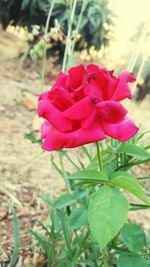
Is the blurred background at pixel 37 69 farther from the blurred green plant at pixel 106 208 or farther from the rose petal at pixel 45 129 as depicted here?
the rose petal at pixel 45 129

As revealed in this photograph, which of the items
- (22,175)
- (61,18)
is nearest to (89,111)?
(22,175)

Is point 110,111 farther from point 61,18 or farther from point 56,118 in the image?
point 61,18

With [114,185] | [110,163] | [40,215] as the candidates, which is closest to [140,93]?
[40,215]

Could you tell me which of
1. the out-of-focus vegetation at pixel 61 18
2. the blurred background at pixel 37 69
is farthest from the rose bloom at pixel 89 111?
the out-of-focus vegetation at pixel 61 18

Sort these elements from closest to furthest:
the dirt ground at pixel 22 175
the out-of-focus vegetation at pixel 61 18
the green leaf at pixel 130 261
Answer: the green leaf at pixel 130 261 < the dirt ground at pixel 22 175 < the out-of-focus vegetation at pixel 61 18

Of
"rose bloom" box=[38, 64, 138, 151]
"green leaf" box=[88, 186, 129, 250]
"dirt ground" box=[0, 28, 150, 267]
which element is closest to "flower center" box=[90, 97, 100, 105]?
"rose bloom" box=[38, 64, 138, 151]
